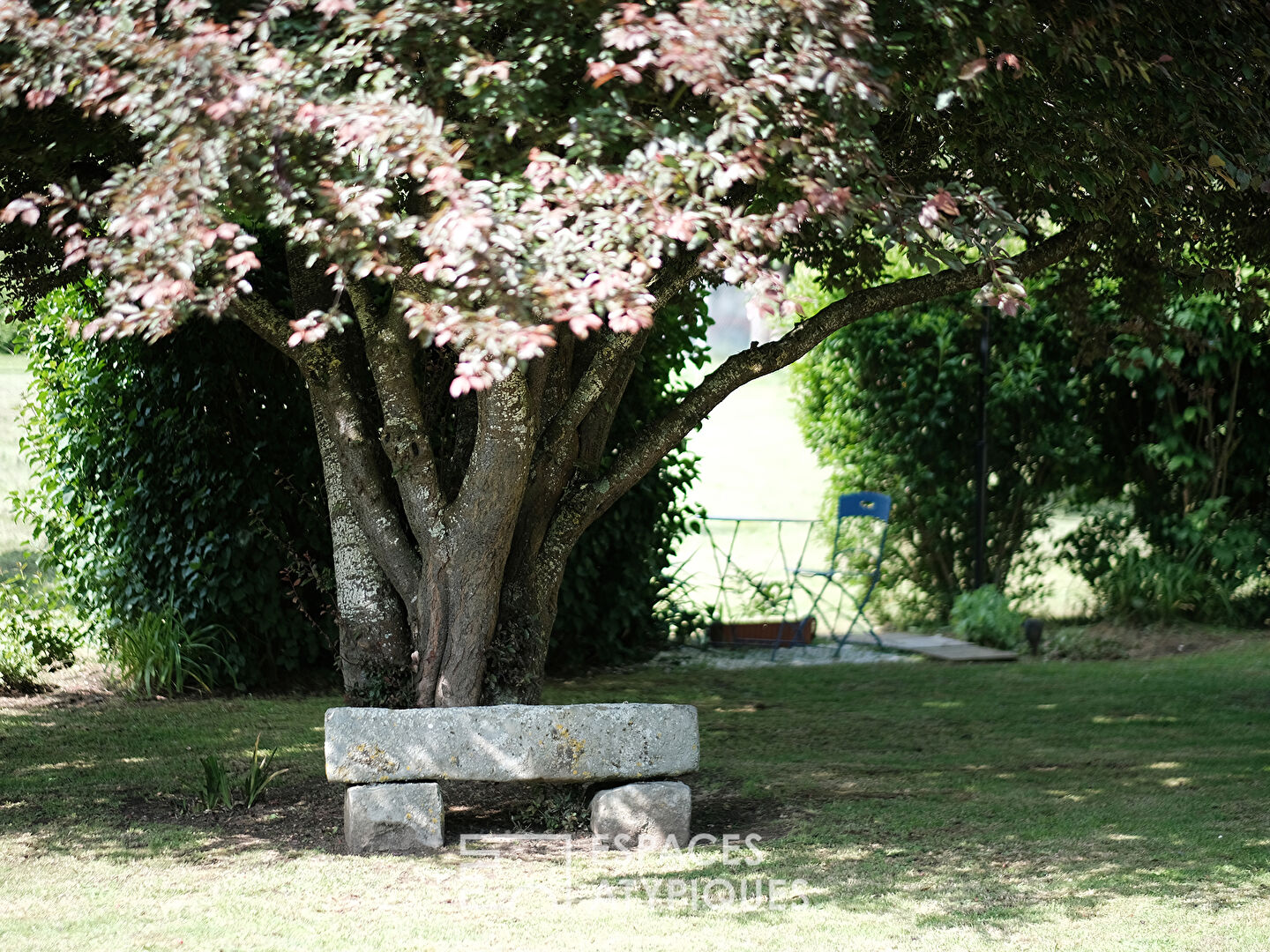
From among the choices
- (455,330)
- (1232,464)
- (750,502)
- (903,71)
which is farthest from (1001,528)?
(455,330)

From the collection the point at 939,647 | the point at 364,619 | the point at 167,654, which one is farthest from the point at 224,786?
the point at 939,647

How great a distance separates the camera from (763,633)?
986 cm

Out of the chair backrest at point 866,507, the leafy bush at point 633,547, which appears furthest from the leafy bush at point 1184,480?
the leafy bush at point 633,547

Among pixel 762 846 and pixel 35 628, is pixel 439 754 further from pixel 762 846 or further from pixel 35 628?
pixel 35 628

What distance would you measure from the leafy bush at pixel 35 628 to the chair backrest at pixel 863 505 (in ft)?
17.3

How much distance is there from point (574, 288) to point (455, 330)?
322mm

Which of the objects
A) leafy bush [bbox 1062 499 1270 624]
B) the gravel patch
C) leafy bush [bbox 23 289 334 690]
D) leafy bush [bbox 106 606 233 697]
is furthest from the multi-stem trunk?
leafy bush [bbox 1062 499 1270 624]

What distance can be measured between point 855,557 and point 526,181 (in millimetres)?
7602

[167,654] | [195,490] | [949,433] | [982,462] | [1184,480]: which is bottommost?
[167,654]

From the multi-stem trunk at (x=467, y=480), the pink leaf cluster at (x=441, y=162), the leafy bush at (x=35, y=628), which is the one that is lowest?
the leafy bush at (x=35, y=628)

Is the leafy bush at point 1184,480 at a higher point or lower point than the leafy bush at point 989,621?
higher

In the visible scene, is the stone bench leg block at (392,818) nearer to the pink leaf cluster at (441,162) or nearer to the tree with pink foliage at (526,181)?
the tree with pink foliage at (526,181)

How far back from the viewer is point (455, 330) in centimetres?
313

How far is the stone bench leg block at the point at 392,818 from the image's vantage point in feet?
15.3
